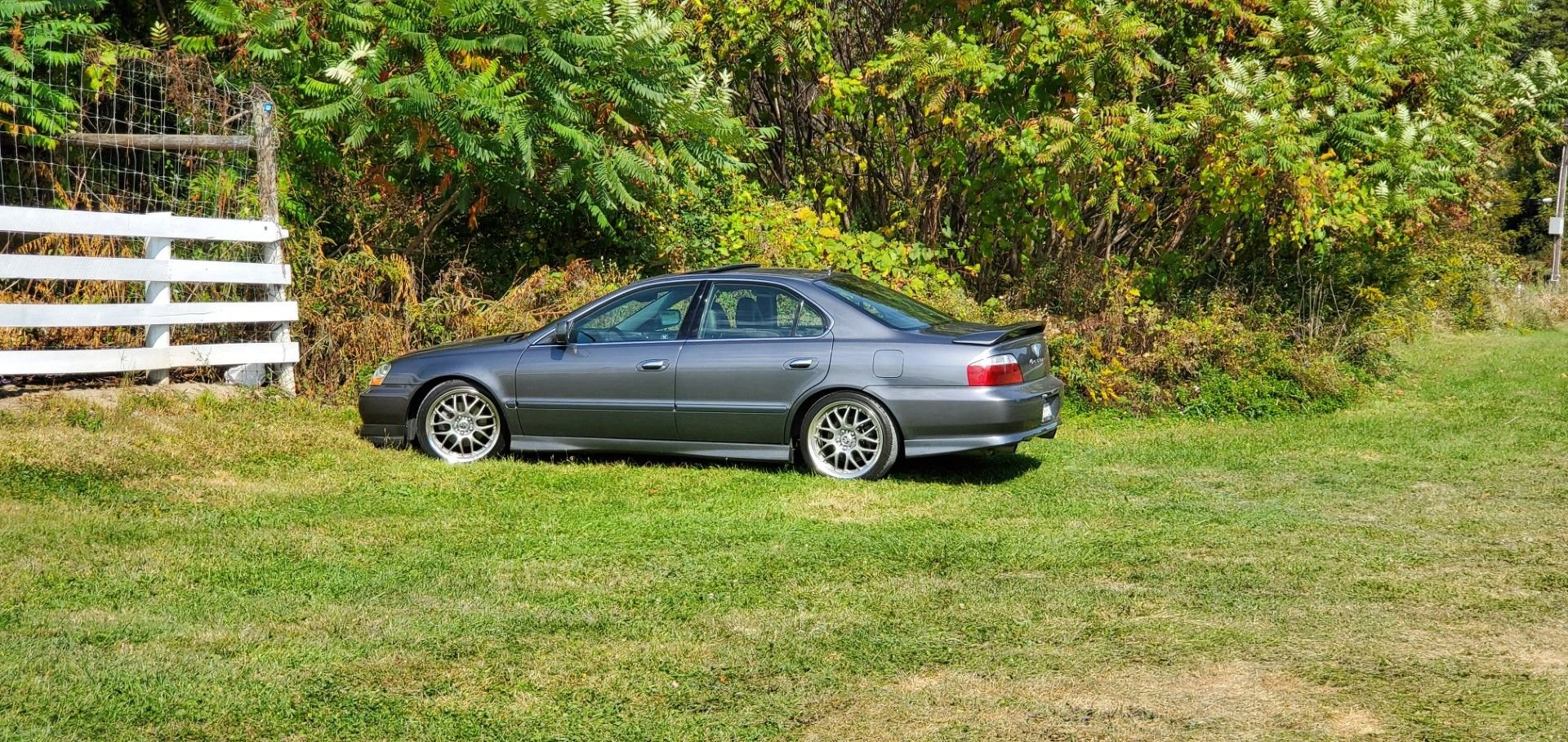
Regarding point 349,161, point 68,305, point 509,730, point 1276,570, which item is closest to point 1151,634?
point 1276,570

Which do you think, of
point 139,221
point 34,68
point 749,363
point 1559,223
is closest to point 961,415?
point 749,363

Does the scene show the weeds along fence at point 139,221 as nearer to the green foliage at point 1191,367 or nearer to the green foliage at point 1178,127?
the green foliage at point 1178,127

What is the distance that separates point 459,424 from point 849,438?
2769 mm

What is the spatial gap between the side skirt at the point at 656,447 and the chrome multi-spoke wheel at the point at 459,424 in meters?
0.22

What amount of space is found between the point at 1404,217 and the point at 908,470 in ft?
25.5

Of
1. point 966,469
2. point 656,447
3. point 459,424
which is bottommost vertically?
point 966,469

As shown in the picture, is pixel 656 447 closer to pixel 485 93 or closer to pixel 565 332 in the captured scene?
pixel 565 332

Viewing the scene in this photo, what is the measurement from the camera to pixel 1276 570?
6.66 metres

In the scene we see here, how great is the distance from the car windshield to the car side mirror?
1718 mm

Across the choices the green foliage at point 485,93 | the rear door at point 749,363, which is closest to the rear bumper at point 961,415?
the rear door at point 749,363

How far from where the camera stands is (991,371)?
8.63 metres

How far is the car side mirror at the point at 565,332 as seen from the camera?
31.4ft

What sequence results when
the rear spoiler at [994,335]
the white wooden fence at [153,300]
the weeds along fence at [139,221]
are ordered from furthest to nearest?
the weeds along fence at [139,221], the white wooden fence at [153,300], the rear spoiler at [994,335]

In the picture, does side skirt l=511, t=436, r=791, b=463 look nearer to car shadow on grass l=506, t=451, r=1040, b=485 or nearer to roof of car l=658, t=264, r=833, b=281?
car shadow on grass l=506, t=451, r=1040, b=485
